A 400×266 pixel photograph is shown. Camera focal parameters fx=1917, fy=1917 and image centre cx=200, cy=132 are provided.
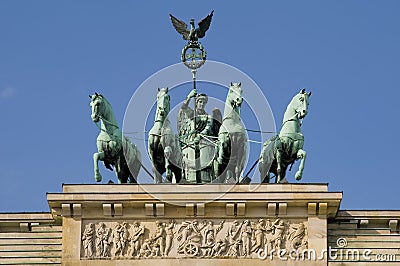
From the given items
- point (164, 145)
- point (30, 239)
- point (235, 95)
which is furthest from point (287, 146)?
point (30, 239)

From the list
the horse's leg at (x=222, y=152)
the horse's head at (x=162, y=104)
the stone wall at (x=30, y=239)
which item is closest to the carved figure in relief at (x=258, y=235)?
the horse's leg at (x=222, y=152)

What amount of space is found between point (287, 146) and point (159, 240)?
427cm

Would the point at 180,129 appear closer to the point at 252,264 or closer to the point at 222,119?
the point at 222,119

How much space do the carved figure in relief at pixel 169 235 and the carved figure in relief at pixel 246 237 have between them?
172cm

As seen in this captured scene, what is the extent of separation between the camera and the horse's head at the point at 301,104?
49.2m

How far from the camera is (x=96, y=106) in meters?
49.2

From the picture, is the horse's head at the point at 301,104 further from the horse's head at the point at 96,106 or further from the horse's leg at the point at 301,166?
the horse's head at the point at 96,106

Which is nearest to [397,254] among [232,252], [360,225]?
[360,225]

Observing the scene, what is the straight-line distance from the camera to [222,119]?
50188mm

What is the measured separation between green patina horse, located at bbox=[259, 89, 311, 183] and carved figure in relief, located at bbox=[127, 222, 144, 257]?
369 centimetres

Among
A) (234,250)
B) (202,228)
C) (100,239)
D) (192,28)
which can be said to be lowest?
(234,250)

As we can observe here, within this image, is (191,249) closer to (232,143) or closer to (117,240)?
(117,240)

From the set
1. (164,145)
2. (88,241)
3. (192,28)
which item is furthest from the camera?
(192,28)

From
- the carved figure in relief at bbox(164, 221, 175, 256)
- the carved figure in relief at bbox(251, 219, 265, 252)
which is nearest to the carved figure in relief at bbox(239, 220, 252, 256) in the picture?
the carved figure in relief at bbox(251, 219, 265, 252)
